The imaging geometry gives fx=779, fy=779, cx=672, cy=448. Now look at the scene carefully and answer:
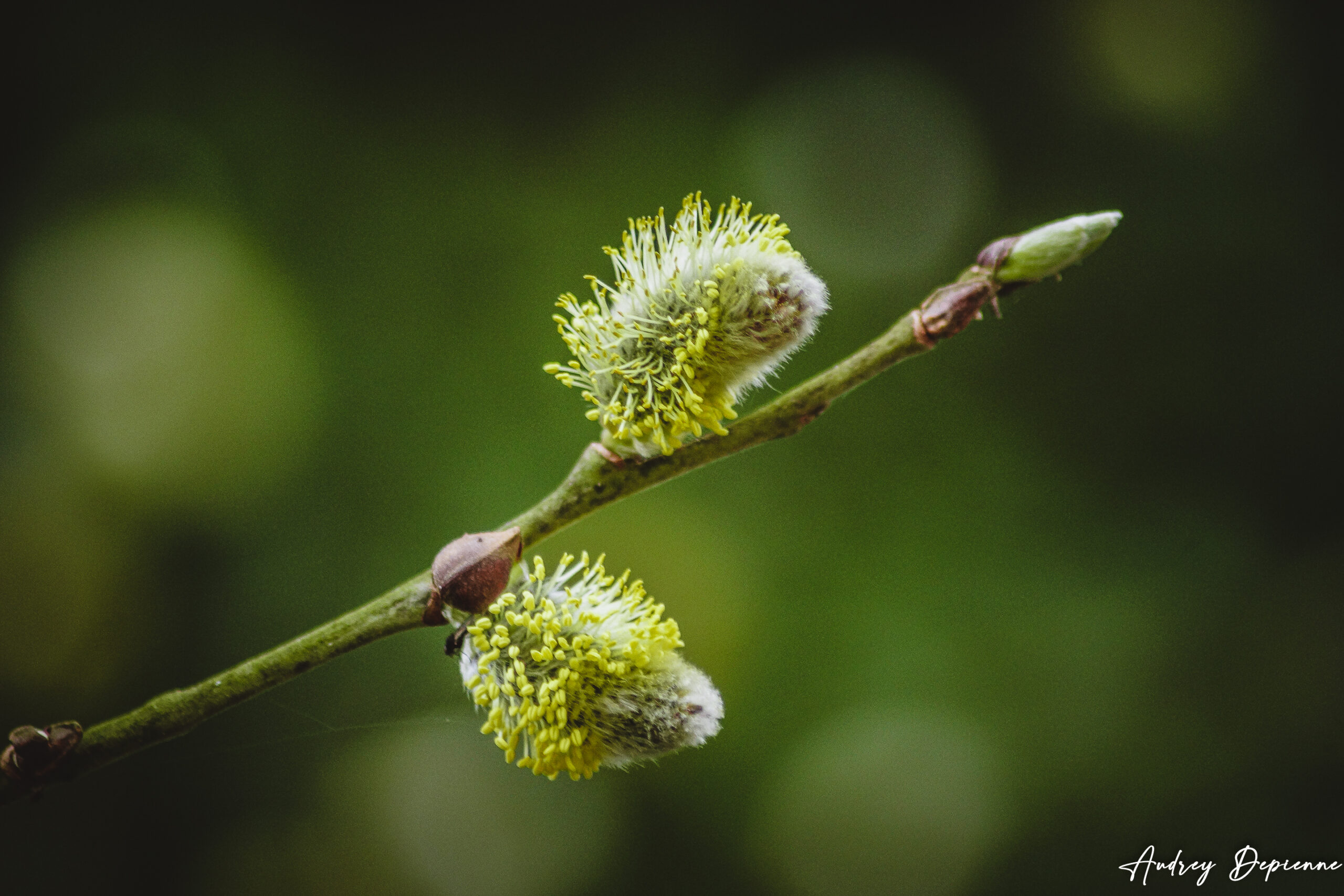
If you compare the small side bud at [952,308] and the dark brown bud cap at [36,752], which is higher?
the dark brown bud cap at [36,752]

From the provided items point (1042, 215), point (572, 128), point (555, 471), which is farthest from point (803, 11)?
point (555, 471)

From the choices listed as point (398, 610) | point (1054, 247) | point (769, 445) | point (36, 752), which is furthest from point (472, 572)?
point (769, 445)

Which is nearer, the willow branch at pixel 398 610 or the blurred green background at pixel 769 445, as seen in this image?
the willow branch at pixel 398 610

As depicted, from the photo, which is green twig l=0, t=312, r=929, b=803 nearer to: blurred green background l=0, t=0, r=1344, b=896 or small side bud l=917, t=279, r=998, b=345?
small side bud l=917, t=279, r=998, b=345

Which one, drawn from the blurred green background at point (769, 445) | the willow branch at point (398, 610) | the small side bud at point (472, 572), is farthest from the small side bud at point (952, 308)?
the blurred green background at point (769, 445)

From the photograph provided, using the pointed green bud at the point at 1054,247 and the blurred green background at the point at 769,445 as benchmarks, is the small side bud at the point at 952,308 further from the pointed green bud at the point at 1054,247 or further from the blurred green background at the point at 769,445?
the blurred green background at the point at 769,445

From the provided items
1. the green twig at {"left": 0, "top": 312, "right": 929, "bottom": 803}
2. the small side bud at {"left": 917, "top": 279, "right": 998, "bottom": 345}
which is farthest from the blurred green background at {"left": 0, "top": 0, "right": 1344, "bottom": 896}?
the small side bud at {"left": 917, "top": 279, "right": 998, "bottom": 345}
